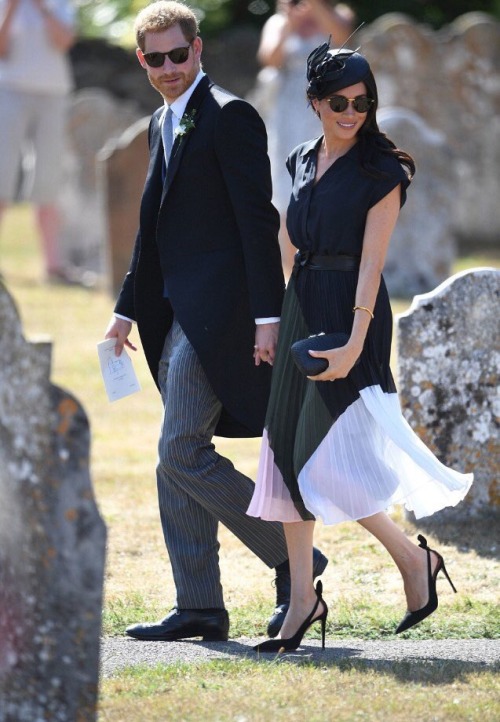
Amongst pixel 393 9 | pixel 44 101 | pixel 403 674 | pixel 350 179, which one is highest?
pixel 393 9

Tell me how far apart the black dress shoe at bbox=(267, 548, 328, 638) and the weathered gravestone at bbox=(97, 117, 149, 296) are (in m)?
6.53

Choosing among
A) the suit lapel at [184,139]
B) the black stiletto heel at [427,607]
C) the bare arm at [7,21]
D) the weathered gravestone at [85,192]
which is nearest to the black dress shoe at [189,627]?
the black stiletto heel at [427,607]

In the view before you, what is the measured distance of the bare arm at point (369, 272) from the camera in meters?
3.94

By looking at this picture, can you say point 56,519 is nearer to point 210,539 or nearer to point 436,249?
point 210,539

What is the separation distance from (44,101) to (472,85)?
14.4 feet

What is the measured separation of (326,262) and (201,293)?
1.36 ft

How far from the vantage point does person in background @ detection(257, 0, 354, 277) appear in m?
9.49

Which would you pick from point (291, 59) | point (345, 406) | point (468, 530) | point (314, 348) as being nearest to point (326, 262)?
point (314, 348)

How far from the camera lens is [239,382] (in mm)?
4316

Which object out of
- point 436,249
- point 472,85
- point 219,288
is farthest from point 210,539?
point 472,85

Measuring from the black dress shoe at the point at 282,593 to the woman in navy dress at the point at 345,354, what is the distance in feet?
0.59

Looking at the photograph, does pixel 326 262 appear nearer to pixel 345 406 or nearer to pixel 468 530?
pixel 345 406

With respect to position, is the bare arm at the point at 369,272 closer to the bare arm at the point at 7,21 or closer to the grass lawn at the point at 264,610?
the grass lawn at the point at 264,610

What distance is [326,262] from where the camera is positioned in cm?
407
